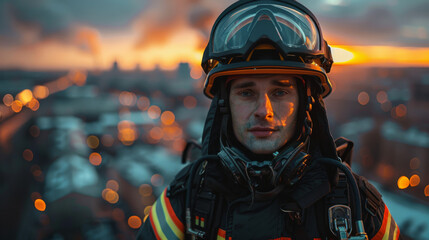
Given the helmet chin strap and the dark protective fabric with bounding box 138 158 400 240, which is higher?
the helmet chin strap

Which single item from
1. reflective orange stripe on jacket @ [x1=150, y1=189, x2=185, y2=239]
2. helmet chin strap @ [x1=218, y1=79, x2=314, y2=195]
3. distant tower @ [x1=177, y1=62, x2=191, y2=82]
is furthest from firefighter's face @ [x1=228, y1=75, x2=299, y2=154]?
distant tower @ [x1=177, y1=62, x2=191, y2=82]

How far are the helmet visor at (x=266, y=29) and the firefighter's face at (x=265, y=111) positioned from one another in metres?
0.31

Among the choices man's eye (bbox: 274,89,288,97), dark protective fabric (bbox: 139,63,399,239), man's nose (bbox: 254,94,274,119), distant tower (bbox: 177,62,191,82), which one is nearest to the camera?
dark protective fabric (bbox: 139,63,399,239)

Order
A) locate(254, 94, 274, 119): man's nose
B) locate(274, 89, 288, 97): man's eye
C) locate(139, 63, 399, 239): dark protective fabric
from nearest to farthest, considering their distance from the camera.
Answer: locate(139, 63, 399, 239): dark protective fabric → locate(254, 94, 274, 119): man's nose → locate(274, 89, 288, 97): man's eye

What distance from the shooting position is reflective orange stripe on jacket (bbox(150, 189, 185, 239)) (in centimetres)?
246

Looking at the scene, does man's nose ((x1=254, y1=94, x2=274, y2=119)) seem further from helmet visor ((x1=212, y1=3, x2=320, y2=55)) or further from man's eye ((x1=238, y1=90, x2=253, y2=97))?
helmet visor ((x1=212, y1=3, x2=320, y2=55))

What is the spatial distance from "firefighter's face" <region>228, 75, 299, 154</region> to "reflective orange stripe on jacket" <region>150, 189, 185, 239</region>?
0.99 meters

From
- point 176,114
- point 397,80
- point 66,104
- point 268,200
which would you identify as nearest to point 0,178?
point 66,104

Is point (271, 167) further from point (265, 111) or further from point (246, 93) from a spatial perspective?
point (246, 93)

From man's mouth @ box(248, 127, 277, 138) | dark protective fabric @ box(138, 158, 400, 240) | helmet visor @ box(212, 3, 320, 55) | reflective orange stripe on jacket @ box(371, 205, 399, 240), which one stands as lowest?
reflective orange stripe on jacket @ box(371, 205, 399, 240)

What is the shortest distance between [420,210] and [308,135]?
10.9 metres

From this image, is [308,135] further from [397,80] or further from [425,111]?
[397,80]

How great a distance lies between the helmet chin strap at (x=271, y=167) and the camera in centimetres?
218

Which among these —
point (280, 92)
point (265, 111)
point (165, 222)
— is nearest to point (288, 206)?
point (265, 111)
